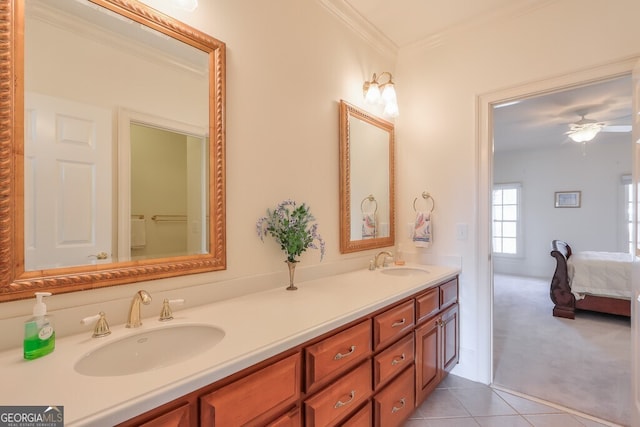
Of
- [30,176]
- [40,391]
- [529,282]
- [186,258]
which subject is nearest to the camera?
[40,391]

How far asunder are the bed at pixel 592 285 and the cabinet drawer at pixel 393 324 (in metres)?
3.16

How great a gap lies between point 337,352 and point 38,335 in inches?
37.1

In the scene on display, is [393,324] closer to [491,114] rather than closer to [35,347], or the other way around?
[35,347]

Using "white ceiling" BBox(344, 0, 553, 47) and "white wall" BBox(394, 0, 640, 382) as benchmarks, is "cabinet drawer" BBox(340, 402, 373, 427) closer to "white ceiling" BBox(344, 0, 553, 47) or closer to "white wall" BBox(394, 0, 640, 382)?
"white wall" BBox(394, 0, 640, 382)

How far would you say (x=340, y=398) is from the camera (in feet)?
3.99

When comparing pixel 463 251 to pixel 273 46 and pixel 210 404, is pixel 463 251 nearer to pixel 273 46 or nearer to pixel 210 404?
pixel 273 46

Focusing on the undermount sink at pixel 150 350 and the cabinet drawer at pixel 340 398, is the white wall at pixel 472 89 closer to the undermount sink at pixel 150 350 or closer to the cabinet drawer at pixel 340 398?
the cabinet drawer at pixel 340 398

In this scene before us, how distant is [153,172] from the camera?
4.15 feet

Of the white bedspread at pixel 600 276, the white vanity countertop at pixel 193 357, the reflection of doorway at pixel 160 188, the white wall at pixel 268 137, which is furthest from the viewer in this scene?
the white bedspread at pixel 600 276

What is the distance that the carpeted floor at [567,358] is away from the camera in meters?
2.04

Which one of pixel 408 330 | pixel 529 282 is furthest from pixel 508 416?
pixel 529 282

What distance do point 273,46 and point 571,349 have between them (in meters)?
3.51

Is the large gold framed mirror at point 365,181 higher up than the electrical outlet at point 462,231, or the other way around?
the large gold framed mirror at point 365,181

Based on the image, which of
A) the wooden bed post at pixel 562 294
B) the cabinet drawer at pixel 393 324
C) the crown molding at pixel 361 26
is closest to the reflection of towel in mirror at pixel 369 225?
the cabinet drawer at pixel 393 324
